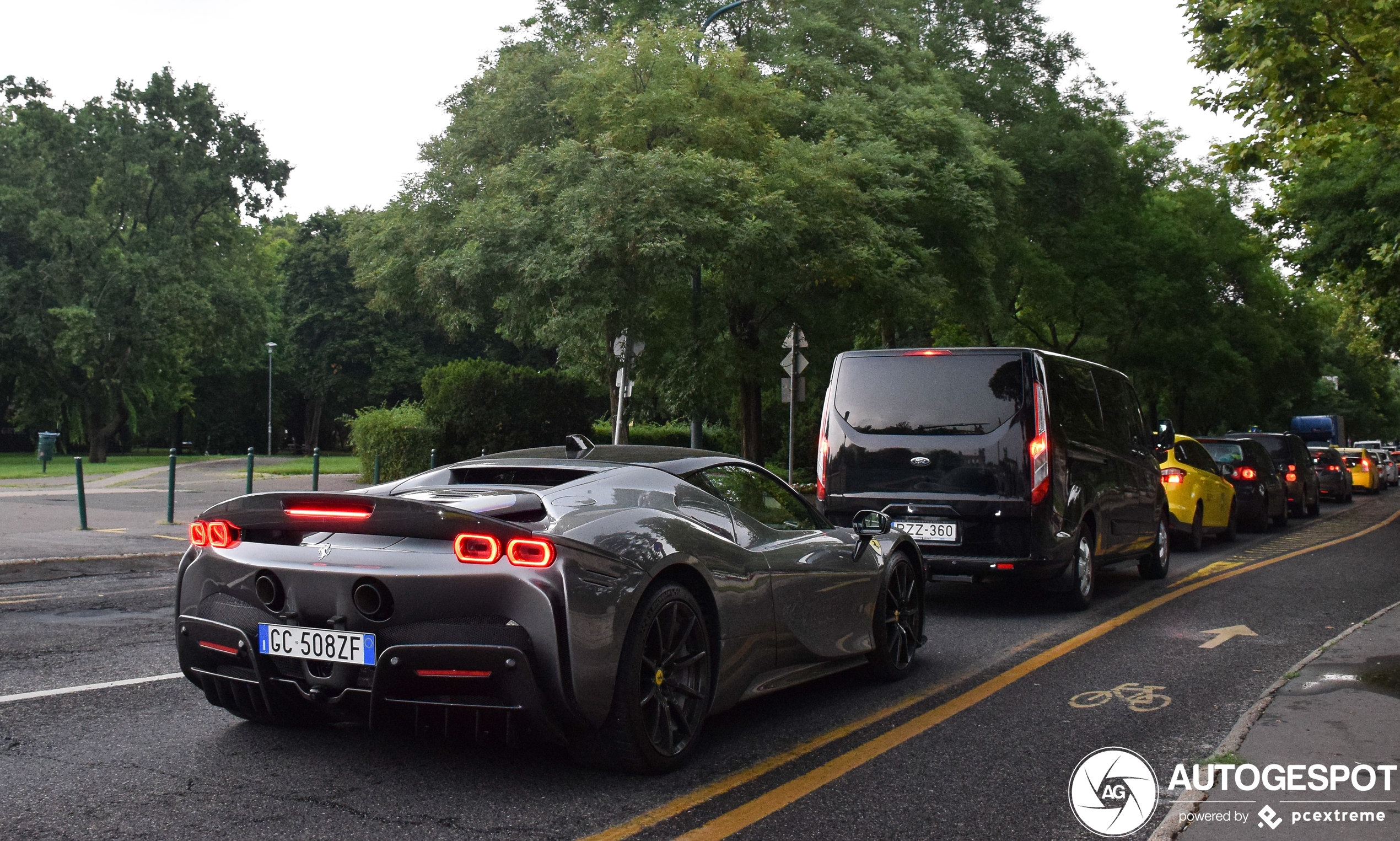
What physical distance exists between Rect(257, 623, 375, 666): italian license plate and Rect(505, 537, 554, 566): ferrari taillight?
58cm

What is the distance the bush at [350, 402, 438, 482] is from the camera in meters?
24.9

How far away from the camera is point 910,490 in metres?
9.30

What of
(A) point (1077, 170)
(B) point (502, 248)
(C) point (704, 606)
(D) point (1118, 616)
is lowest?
(D) point (1118, 616)

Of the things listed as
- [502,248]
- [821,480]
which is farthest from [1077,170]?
[821,480]

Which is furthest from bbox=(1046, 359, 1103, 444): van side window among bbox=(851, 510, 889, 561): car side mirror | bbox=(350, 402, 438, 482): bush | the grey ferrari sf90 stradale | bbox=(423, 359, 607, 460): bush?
bbox=(350, 402, 438, 482): bush

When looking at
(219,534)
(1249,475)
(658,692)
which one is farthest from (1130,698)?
(1249,475)

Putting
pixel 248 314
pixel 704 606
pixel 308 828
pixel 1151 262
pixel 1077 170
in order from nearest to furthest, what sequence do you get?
pixel 308 828 < pixel 704 606 < pixel 1077 170 < pixel 1151 262 < pixel 248 314

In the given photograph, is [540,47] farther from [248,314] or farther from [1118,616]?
[248,314]

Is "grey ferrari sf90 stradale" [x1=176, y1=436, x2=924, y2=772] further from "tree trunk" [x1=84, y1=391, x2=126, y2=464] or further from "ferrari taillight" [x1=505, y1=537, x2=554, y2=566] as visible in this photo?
"tree trunk" [x1=84, y1=391, x2=126, y2=464]

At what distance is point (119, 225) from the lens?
4853 centimetres

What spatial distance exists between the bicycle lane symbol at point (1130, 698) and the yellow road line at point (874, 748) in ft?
1.45

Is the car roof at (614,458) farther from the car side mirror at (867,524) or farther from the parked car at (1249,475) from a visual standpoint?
the parked car at (1249,475)

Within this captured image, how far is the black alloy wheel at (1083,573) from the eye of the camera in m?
9.51

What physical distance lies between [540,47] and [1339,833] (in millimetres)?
25354
